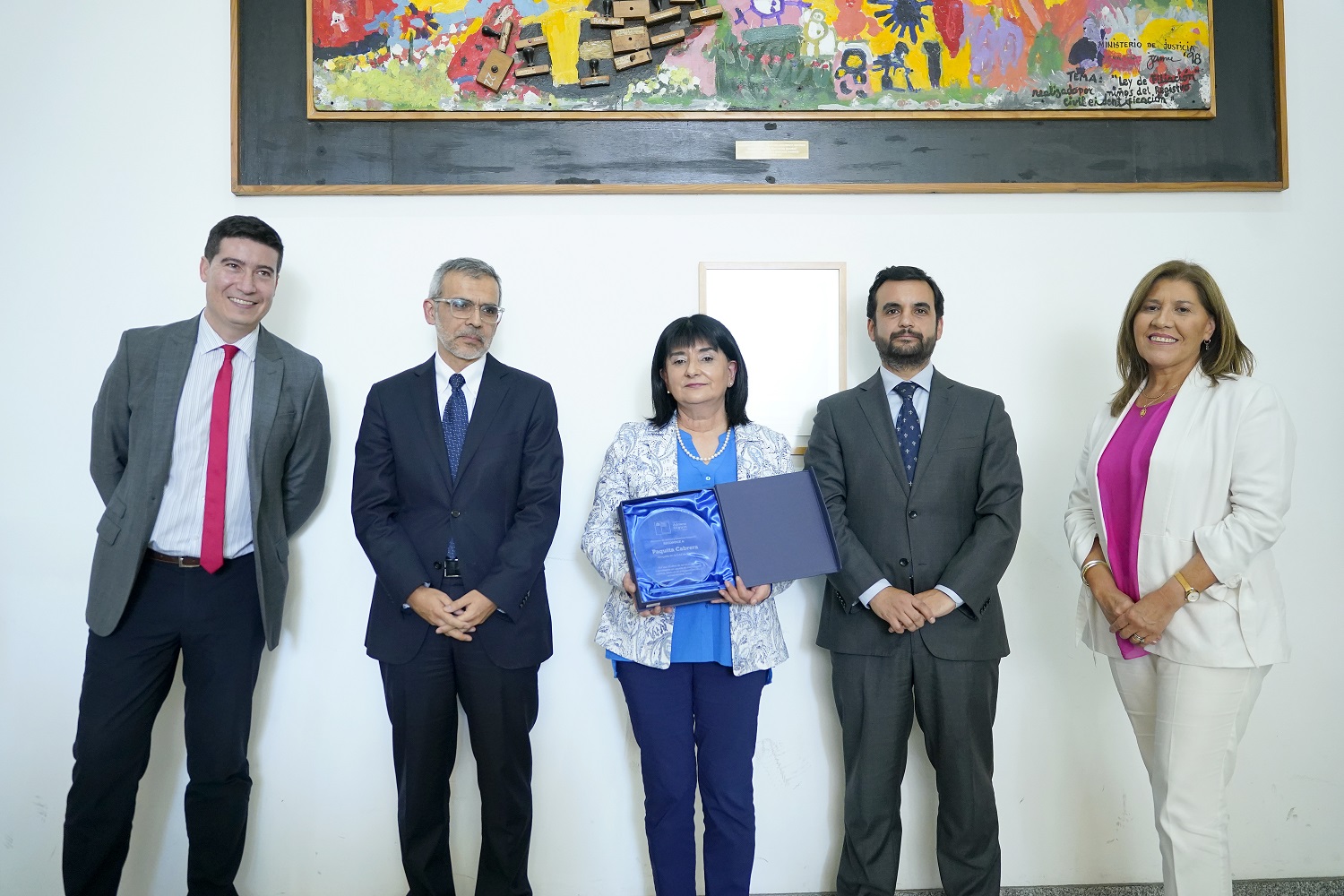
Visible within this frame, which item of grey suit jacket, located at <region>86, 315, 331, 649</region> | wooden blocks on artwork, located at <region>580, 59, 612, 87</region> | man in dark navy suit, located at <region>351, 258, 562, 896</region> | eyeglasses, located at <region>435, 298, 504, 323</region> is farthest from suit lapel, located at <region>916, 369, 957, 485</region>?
grey suit jacket, located at <region>86, 315, 331, 649</region>

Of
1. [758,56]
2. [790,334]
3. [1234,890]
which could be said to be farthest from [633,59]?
[1234,890]

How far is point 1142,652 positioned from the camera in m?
2.17

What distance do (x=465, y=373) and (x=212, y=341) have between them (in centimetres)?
70

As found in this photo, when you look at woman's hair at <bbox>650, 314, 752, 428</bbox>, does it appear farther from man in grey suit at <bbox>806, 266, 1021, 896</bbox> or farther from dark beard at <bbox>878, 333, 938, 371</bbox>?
dark beard at <bbox>878, 333, 938, 371</bbox>

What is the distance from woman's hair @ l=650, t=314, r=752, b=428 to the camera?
90.5 inches

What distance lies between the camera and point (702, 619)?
7.31 feet

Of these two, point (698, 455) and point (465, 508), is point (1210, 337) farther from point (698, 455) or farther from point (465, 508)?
point (465, 508)

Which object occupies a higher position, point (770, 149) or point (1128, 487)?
point (770, 149)

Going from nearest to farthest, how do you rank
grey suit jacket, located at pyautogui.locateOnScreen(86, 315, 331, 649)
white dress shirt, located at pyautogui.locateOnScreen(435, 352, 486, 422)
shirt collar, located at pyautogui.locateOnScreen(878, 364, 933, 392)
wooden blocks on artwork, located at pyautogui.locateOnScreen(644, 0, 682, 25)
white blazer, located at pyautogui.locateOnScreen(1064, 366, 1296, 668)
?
white blazer, located at pyautogui.locateOnScreen(1064, 366, 1296, 668) < grey suit jacket, located at pyautogui.locateOnScreen(86, 315, 331, 649) < white dress shirt, located at pyautogui.locateOnScreen(435, 352, 486, 422) < shirt collar, located at pyautogui.locateOnScreen(878, 364, 933, 392) < wooden blocks on artwork, located at pyautogui.locateOnScreen(644, 0, 682, 25)

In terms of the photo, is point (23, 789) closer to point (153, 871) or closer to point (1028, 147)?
point (153, 871)

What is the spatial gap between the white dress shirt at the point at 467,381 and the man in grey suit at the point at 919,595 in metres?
0.97

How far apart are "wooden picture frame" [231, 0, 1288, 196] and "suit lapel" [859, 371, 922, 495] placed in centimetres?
70

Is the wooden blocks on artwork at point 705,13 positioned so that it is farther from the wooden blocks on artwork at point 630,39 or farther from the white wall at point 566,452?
the white wall at point 566,452

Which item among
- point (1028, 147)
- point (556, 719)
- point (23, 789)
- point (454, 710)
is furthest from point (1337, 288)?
point (23, 789)
